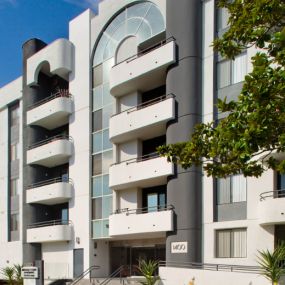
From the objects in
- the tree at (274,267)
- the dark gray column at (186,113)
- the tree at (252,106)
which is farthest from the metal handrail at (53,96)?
the tree at (252,106)

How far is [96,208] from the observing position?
100 ft

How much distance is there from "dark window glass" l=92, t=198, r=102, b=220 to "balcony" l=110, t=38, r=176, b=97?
25.4 ft

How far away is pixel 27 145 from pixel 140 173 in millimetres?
14427

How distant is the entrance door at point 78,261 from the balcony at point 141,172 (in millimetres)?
5990

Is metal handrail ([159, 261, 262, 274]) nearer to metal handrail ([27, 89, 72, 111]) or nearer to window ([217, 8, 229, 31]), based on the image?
window ([217, 8, 229, 31])

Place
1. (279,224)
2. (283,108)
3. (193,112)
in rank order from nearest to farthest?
1. (283,108)
2. (279,224)
3. (193,112)

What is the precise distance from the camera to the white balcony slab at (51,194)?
32.2m

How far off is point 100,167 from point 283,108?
908 inches

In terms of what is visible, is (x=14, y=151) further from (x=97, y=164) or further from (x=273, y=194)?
(x=273, y=194)

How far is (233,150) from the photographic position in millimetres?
8688

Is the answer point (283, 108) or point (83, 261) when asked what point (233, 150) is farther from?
point (83, 261)

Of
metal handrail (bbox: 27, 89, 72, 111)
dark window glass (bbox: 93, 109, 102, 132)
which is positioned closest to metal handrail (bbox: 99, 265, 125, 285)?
dark window glass (bbox: 93, 109, 102, 132)

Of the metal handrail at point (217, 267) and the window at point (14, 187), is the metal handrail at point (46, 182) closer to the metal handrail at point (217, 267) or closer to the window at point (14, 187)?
the window at point (14, 187)

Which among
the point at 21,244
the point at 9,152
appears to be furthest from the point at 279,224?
the point at 9,152
